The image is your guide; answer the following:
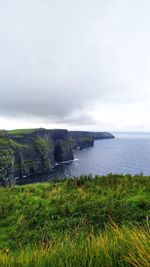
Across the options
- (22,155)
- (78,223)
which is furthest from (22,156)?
(78,223)

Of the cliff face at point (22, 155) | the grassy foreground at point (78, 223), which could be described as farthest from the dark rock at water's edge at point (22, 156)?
the grassy foreground at point (78, 223)

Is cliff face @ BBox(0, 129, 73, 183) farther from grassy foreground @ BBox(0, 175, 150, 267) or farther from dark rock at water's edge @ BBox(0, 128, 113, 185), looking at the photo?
grassy foreground @ BBox(0, 175, 150, 267)

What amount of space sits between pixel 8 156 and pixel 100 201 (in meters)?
129

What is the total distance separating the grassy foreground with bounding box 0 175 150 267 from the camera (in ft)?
15.7

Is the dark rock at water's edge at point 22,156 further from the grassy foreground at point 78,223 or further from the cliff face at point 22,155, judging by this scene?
the grassy foreground at point 78,223

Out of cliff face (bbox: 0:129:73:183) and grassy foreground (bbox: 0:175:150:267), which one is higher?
grassy foreground (bbox: 0:175:150:267)

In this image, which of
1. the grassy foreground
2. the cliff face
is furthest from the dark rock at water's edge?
the grassy foreground

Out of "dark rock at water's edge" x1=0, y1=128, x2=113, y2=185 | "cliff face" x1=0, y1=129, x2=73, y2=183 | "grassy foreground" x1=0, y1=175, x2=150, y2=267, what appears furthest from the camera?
"cliff face" x1=0, y1=129, x2=73, y2=183

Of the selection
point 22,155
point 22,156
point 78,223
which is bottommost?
point 22,156

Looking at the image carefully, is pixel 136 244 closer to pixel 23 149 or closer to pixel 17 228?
pixel 17 228

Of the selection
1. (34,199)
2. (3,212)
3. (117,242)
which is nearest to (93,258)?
(117,242)

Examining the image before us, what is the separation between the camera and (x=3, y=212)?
14.6 meters

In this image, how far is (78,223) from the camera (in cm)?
1223

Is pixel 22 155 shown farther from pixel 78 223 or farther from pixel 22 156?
pixel 78 223
